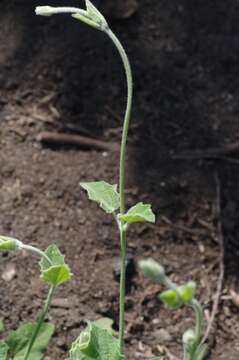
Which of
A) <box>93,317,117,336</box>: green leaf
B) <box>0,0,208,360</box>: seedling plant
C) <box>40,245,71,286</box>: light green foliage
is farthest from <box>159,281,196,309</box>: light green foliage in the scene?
<box>93,317,117,336</box>: green leaf

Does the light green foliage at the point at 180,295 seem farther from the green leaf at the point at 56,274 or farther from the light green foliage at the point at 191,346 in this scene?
the green leaf at the point at 56,274

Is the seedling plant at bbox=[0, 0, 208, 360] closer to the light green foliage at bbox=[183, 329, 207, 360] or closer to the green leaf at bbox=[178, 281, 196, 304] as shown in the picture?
the light green foliage at bbox=[183, 329, 207, 360]

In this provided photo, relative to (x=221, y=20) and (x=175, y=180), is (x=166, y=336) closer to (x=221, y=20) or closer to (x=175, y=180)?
(x=175, y=180)

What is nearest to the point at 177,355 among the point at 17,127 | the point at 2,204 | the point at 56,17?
the point at 2,204

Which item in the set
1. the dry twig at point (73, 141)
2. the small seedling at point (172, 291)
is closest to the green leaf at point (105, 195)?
the small seedling at point (172, 291)

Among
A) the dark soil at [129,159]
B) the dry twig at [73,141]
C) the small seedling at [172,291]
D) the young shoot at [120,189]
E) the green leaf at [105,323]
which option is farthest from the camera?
the dry twig at [73,141]
